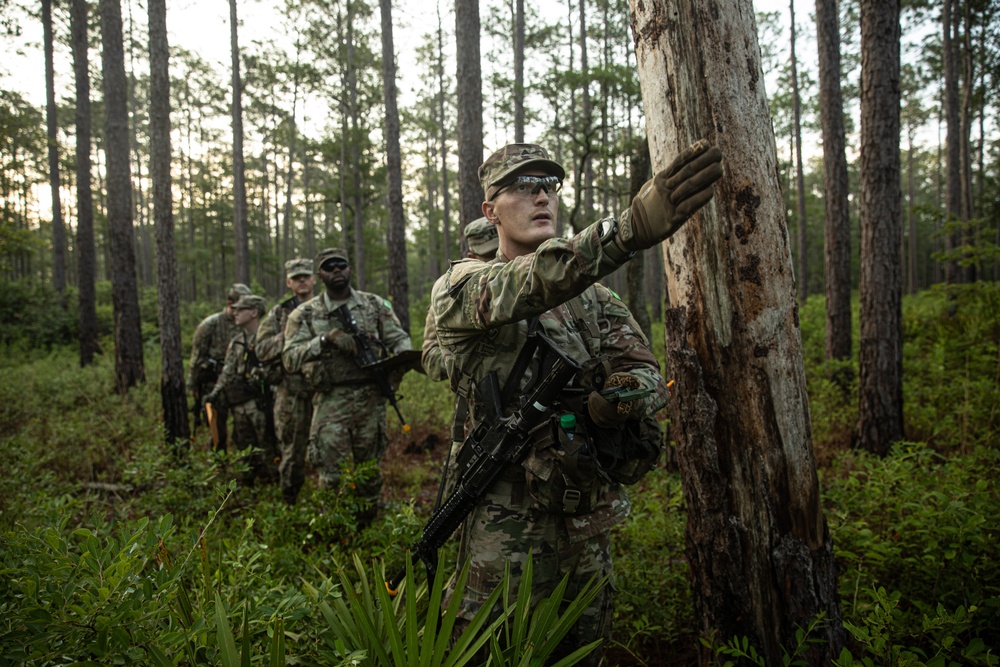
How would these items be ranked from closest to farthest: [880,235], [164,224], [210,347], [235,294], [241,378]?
[880,235]
[241,378]
[235,294]
[210,347]
[164,224]

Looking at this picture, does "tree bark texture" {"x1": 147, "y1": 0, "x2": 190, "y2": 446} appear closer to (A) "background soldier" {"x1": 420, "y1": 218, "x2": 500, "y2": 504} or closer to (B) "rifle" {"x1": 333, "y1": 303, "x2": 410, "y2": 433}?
(B) "rifle" {"x1": 333, "y1": 303, "x2": 410, "y2": 433}

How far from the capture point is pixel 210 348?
6988 millimetres

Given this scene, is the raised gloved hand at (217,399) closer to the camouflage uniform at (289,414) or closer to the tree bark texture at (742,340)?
the camouflage uniform at (289,414)

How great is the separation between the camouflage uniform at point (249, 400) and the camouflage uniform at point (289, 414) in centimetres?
62

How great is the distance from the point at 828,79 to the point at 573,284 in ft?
27.5

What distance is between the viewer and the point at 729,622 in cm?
204

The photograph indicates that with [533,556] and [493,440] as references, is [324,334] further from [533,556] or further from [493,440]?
[533,556]

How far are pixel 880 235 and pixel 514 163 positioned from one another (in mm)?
5393

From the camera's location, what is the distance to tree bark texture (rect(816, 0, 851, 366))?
7.75 meters

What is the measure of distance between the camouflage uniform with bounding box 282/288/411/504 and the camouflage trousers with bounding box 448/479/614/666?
8.31 ft

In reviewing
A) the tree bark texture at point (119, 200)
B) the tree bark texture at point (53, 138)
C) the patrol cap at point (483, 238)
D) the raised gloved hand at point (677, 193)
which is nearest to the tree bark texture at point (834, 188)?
the patrol cap at point (483, 238)

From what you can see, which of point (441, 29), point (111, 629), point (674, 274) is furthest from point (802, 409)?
point (441, 29)

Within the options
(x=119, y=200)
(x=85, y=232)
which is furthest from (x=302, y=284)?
(x=85, y=232)

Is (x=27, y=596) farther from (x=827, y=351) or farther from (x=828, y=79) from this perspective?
(x=828, y=79)
